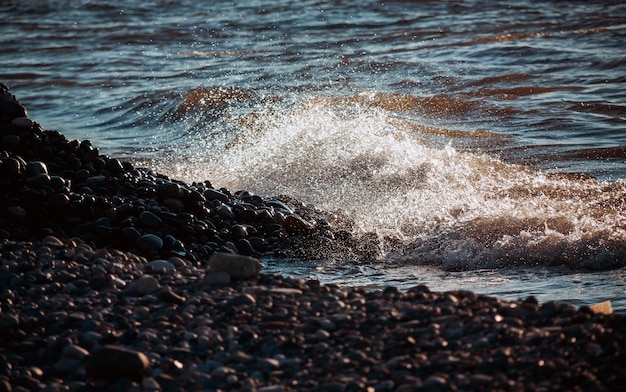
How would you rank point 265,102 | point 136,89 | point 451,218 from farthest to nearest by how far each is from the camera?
point 136,89 → point 265,102 → point 451,218

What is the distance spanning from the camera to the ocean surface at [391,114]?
5.82 meters

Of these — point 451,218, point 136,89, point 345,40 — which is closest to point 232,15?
point 345,40

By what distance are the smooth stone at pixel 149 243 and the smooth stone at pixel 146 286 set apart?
1.45m

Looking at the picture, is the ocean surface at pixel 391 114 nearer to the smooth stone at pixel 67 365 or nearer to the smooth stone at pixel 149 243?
the smooth stone at pixel 149 243

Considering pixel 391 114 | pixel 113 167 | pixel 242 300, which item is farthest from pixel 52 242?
pixel 391 114

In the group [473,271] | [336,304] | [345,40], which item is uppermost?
[345,40]

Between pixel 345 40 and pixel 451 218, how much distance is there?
8.31 metres

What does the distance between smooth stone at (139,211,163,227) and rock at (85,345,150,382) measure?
253 centimetres

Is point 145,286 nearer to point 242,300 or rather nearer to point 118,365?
point 242,300

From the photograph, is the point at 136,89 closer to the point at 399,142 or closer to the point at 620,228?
the point at 399,142

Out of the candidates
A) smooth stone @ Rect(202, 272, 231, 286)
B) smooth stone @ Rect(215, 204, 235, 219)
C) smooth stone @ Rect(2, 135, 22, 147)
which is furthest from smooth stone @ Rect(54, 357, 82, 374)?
smooth stone @ Rect(2, 135, 22, 147)

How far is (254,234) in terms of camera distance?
6.06 metres

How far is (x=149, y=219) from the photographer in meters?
5.69

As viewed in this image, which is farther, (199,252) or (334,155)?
(334,155)
